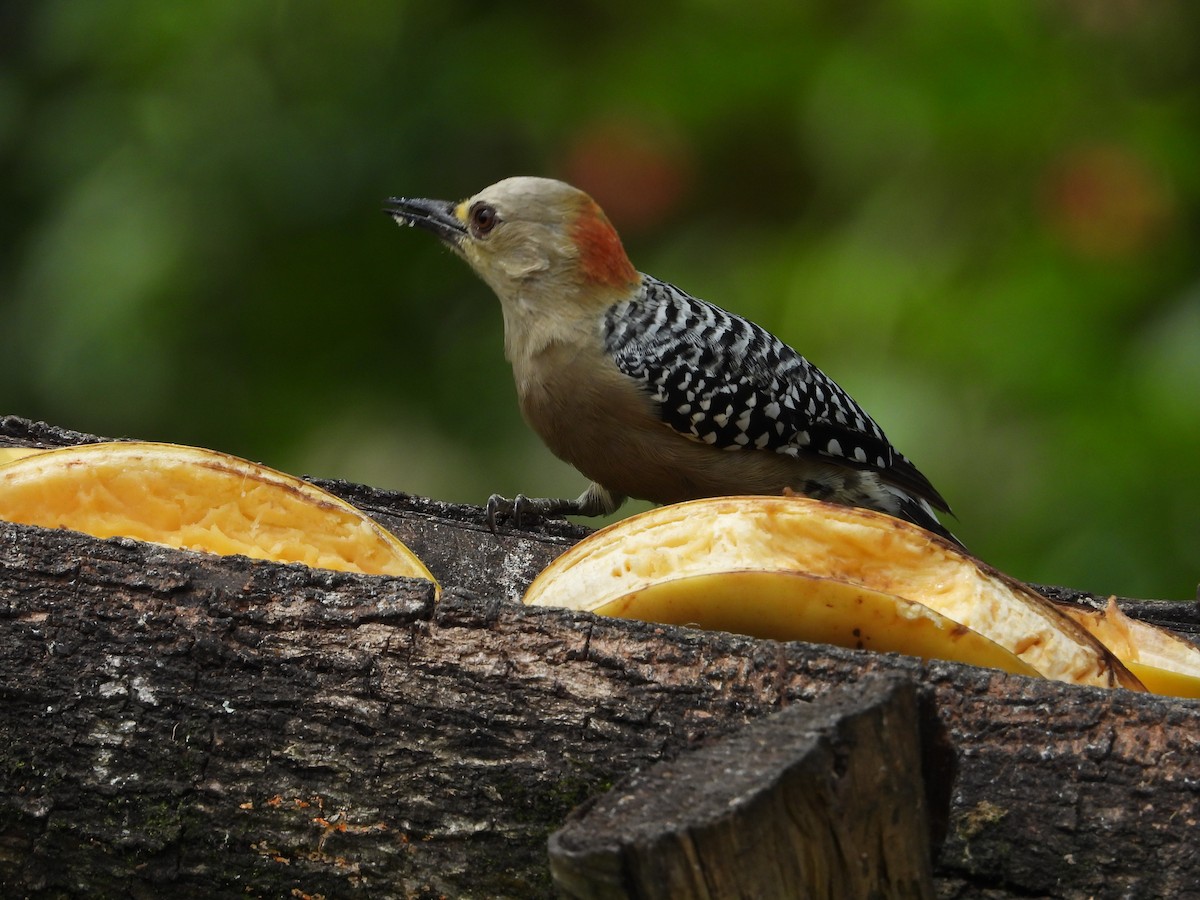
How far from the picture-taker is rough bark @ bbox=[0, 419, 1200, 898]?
1.74 m

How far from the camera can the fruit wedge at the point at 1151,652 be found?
2404mm

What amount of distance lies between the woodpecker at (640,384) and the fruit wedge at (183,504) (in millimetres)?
1375

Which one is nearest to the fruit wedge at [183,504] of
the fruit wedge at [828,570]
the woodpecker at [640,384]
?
the fruit wedge at [828,570]

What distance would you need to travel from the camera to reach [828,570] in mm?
2053

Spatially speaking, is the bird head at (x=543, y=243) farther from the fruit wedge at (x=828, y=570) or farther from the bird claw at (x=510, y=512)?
the fruit wedge at (x=828, y=570)

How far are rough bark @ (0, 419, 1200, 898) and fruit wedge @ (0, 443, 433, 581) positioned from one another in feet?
1.04

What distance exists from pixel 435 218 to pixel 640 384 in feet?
3.03

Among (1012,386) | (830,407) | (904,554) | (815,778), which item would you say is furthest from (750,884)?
(1012,386)

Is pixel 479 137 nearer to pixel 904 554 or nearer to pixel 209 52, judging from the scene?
pixel 209 52

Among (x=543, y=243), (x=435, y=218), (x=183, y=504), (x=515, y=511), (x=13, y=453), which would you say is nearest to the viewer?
(x=183, y=504)

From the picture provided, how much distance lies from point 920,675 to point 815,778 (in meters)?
0.40

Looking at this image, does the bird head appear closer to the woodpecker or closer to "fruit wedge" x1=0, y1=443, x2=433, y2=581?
A: the woodpecker

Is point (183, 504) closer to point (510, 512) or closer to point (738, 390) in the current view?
point (510, 512)

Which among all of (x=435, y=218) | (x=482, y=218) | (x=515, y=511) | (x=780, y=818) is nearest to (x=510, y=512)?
(x=515, y=511)
